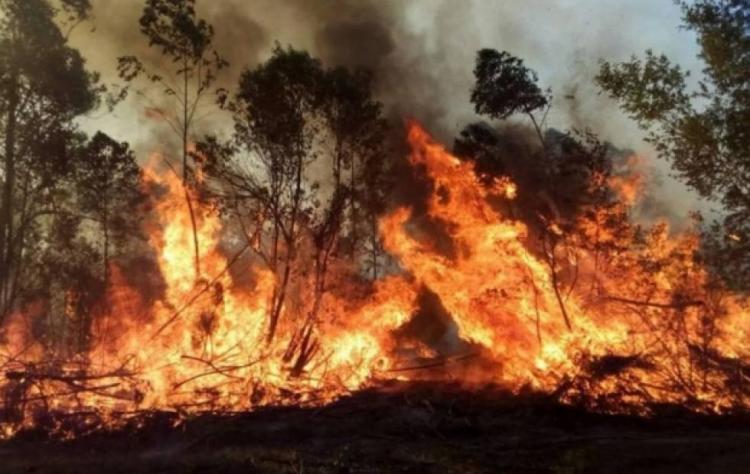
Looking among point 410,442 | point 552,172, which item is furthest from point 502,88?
point 410,442

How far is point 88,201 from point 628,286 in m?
25.3

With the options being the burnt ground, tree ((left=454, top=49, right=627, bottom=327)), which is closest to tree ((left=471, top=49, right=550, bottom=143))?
tree ((left=454, top=49, right=627, bottom=327))

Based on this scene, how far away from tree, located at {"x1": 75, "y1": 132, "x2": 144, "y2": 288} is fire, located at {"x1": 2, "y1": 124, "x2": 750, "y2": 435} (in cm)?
880

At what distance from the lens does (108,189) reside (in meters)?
30.9

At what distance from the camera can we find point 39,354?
2428 cm

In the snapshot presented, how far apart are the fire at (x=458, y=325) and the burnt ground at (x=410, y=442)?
1.06 m

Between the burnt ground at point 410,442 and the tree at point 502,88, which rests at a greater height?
the tree at point 502,88

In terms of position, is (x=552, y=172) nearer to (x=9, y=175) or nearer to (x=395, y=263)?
(x=395, y=263)

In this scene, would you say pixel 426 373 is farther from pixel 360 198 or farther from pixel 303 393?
pixel 360 198

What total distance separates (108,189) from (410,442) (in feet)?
78.9

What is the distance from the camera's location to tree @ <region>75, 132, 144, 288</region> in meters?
29.4

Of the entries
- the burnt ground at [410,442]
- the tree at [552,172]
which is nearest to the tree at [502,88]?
the tree at [552,172]

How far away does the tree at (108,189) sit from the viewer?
1156 inches

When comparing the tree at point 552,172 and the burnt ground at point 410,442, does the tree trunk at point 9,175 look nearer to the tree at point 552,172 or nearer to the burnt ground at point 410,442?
the burnt ground at point 410,442
